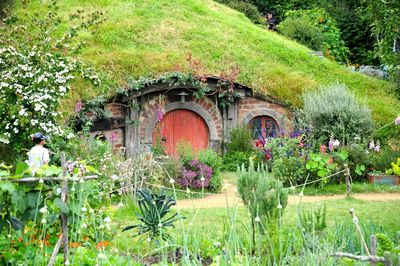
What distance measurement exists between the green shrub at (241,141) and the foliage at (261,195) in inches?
411

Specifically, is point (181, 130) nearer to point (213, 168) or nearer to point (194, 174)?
point (213, 168)

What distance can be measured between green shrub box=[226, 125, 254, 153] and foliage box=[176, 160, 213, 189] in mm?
3096

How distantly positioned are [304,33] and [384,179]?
42.0ft

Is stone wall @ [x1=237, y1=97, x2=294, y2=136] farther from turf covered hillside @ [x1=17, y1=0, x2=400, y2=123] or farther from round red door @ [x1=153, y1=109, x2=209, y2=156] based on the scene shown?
round red door @ [x1=153, y1=109, x2=209, y2=156]

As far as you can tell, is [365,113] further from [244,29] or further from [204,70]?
[244,29]

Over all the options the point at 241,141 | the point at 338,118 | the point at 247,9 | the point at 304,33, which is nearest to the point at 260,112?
the point at 241,141

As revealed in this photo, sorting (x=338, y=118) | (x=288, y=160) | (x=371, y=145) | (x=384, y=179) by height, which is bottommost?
(x=384, y=179)

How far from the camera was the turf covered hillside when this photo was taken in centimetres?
1850

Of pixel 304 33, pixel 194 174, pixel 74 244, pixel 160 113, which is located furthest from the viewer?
pixel 304 33

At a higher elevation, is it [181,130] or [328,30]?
[328,30]

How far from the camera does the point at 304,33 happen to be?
87.3ft

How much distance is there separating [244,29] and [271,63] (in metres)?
A: 3.16

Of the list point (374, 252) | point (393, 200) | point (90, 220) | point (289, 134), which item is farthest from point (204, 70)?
point (374, 252)

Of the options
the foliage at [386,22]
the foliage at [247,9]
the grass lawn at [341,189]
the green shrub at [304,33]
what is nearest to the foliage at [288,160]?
the grass lawn at [341,189]
